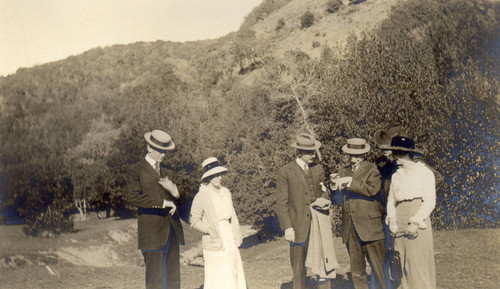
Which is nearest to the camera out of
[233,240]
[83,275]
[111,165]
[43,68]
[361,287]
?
[233,240]

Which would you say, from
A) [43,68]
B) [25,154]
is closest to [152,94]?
[43,68]

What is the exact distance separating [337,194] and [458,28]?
13396mm

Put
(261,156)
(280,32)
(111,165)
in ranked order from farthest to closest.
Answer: (280,32) < (111,165) < (261,156)

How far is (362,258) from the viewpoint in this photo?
5520mm

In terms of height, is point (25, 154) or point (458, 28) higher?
point (458, 28)

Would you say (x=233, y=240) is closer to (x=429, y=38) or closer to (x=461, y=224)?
(x=461, y=224)

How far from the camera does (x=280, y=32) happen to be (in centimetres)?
5075

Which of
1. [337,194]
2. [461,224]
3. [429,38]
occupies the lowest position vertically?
[461,224]

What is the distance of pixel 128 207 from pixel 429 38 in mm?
13330

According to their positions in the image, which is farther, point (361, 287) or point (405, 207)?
point (361, 287)

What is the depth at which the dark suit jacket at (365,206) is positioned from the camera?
210 inches

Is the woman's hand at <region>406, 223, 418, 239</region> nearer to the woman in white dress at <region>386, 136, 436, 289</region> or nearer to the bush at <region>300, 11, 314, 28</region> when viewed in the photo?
the woman in white dress at <region>386, 136, 436, 289</region>

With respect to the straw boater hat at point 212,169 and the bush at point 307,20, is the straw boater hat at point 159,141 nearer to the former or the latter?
the straw boater hat at point 212,169

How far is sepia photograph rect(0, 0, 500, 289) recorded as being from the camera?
521cm
